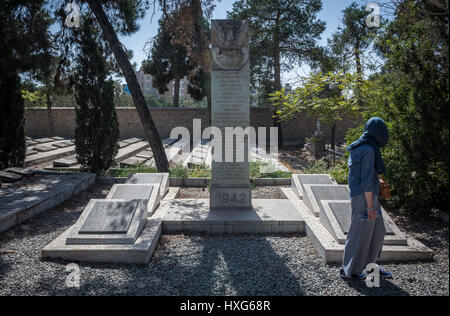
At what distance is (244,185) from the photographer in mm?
5082

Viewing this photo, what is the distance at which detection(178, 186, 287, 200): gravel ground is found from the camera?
630cm

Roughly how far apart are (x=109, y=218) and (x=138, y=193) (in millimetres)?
1257

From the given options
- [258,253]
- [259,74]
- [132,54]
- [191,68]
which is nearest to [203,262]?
[258,253]

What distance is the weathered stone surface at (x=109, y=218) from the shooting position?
3783mm

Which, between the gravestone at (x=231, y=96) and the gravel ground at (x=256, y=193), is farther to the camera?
the gravel ground at (x=256, y=193)

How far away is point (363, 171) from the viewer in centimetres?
269

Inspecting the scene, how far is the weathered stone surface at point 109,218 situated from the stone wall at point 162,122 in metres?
15.2

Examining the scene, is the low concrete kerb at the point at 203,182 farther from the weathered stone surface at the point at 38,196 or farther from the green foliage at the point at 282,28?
the green foliage at the point at 282,28

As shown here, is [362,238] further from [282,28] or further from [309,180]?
[282,28]

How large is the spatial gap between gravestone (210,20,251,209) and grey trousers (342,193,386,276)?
226 cm

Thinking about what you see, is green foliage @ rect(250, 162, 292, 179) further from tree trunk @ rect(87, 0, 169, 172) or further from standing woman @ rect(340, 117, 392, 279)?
standing woman @ rect(340, 117, 392, 279)

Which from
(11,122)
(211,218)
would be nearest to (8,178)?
(11,122)

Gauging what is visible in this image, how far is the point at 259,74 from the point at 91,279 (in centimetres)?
1428

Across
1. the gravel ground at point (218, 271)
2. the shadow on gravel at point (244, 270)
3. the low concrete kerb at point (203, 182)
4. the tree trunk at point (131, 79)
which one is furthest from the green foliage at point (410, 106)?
the tree trunk at point (131, 79)
